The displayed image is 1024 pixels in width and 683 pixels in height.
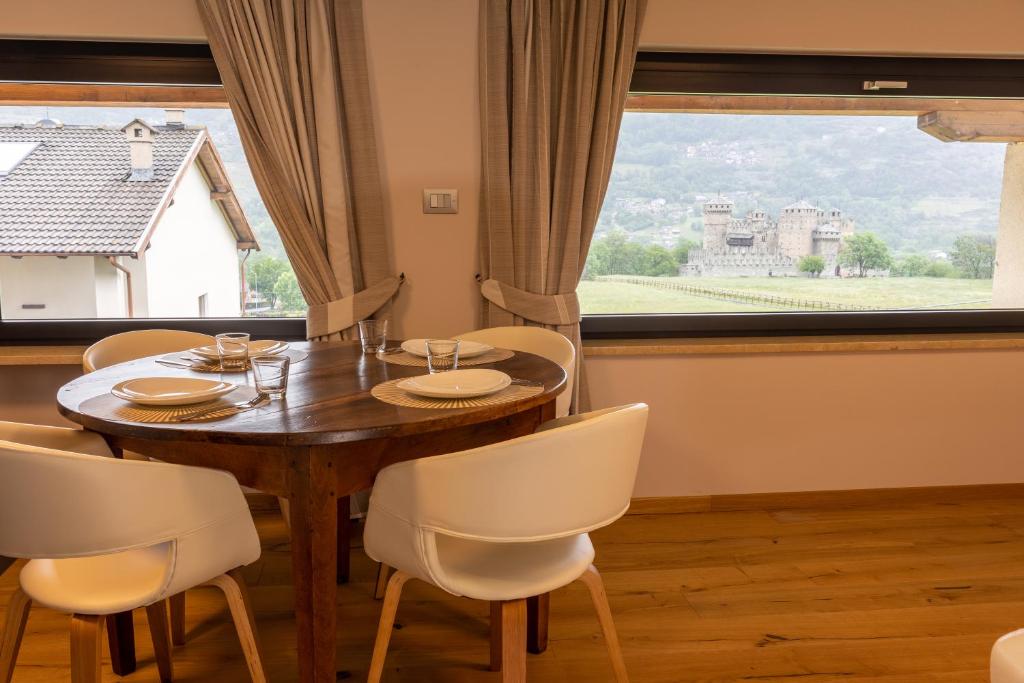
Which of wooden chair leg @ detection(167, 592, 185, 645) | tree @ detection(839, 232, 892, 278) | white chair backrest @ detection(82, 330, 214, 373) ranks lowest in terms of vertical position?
wooden chair leg @ detection(167, 592, 185, 645)

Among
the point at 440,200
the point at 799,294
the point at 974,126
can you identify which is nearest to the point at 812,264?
the point at 799,294

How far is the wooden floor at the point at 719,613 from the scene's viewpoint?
6.41 ft

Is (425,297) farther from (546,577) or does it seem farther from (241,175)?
(546,577)

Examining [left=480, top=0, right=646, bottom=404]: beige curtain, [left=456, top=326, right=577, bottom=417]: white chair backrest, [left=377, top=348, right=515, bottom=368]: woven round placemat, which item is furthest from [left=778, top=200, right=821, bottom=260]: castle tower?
[left=377, top=348, right=515, bottom=368]: woven round placemat

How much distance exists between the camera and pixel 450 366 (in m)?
1.91

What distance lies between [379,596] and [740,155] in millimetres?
2182

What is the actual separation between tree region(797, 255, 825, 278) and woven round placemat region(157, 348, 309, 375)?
2.08 meters

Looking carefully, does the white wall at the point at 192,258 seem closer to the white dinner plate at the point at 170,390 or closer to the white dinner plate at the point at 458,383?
the white dinner plate at the point at 170,390

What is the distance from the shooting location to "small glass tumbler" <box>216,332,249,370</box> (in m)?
1.90

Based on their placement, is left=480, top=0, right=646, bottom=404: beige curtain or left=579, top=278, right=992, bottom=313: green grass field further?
left=579, top=278, right=992, bottom=313: green grass field

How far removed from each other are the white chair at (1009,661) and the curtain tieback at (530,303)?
75.0 inches

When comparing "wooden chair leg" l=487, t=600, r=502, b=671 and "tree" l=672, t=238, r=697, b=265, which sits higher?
Result: "tree" l=672, t=238, r=697, b=265

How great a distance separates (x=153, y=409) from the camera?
5.05 ft

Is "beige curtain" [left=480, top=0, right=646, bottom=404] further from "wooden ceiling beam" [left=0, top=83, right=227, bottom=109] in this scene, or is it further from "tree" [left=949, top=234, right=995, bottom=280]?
"tree" [left=949, top=234, right=995, bottom=280]
